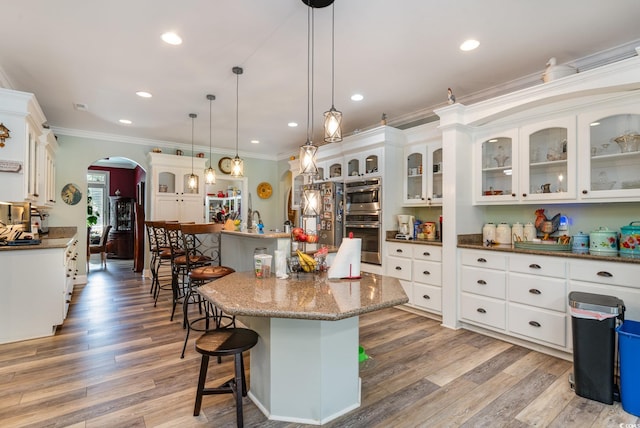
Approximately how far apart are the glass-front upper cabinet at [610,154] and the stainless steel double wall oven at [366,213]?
2147 millimetres

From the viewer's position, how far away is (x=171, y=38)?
8.98 ft

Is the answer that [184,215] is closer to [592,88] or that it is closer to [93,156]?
[93,156]

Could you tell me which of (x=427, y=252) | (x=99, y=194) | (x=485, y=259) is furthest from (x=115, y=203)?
(x=485, y=259)

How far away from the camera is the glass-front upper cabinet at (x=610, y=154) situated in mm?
2727

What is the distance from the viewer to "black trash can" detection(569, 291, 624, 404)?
7.20ft

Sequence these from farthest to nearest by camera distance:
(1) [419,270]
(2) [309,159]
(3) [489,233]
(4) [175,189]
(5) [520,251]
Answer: (4) [175,189] < (1) [419,270] < (3) [489,233] < (5) [520,251] < (2) [309,159]

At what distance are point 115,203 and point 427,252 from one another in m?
8.83

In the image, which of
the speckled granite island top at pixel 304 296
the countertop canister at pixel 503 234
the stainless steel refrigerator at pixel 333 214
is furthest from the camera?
the stainless steel refrigerator at pixel 333 214

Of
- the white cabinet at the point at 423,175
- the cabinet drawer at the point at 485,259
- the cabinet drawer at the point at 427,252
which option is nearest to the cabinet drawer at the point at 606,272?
the cabinet drawer at the point at 485,259

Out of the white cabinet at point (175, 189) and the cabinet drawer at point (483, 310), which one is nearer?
the cabinet drawer at point (483, 310)

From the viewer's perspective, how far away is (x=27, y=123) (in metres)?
3.41

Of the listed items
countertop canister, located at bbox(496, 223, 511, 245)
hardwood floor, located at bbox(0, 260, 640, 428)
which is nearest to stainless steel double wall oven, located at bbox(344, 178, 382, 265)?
hardwood floor, located at bbox(0, 260, 640, 428)

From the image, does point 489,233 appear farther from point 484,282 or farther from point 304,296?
point 304,296

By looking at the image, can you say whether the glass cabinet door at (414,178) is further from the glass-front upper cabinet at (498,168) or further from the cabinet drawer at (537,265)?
the cabinet drawer at (537,265)
